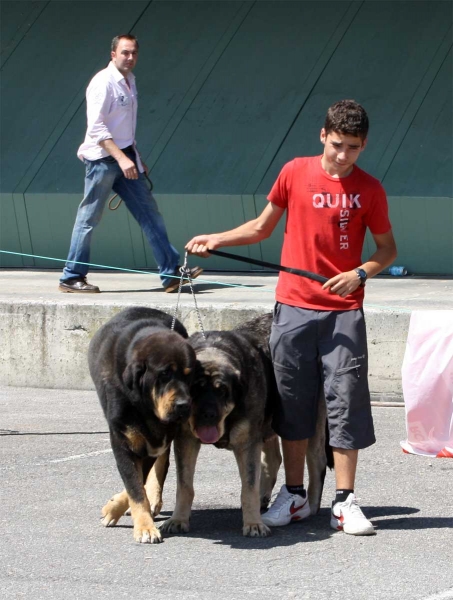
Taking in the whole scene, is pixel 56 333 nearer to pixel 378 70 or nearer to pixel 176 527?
pixel 176 527

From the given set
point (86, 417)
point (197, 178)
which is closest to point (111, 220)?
point (197, 178)

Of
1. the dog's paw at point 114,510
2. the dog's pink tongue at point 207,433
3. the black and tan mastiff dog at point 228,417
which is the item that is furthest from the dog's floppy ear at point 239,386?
the dog's paw at point 114,510

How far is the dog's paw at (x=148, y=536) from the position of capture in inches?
228

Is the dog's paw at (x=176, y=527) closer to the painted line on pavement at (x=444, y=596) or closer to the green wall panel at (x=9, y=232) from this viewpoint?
the painted line on pavement at (x=444, y=596)

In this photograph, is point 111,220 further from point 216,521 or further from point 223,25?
point 216,521

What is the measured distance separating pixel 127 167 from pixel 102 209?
59cm

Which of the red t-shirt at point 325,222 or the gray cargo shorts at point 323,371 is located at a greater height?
the red t-shirt at point 325,222

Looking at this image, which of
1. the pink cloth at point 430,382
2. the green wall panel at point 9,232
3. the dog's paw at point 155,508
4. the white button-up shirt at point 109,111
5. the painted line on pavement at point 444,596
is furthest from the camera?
the green wall panel at point 9,232

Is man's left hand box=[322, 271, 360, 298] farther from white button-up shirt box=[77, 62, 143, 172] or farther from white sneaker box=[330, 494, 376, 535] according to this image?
white button-up shirt box=[77, 62, 143, 172]

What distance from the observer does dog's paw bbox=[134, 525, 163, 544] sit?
5.79m

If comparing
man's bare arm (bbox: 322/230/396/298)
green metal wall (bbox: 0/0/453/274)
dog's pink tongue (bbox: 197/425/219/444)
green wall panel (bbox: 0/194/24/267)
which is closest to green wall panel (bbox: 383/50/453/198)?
green metal wall (bbox: 0/0/453/274)

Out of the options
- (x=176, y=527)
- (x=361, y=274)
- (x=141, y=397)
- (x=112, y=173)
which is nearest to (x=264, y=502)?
(x=176, y=527)

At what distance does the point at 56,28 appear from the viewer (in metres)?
15.3

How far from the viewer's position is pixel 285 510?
6.19m
